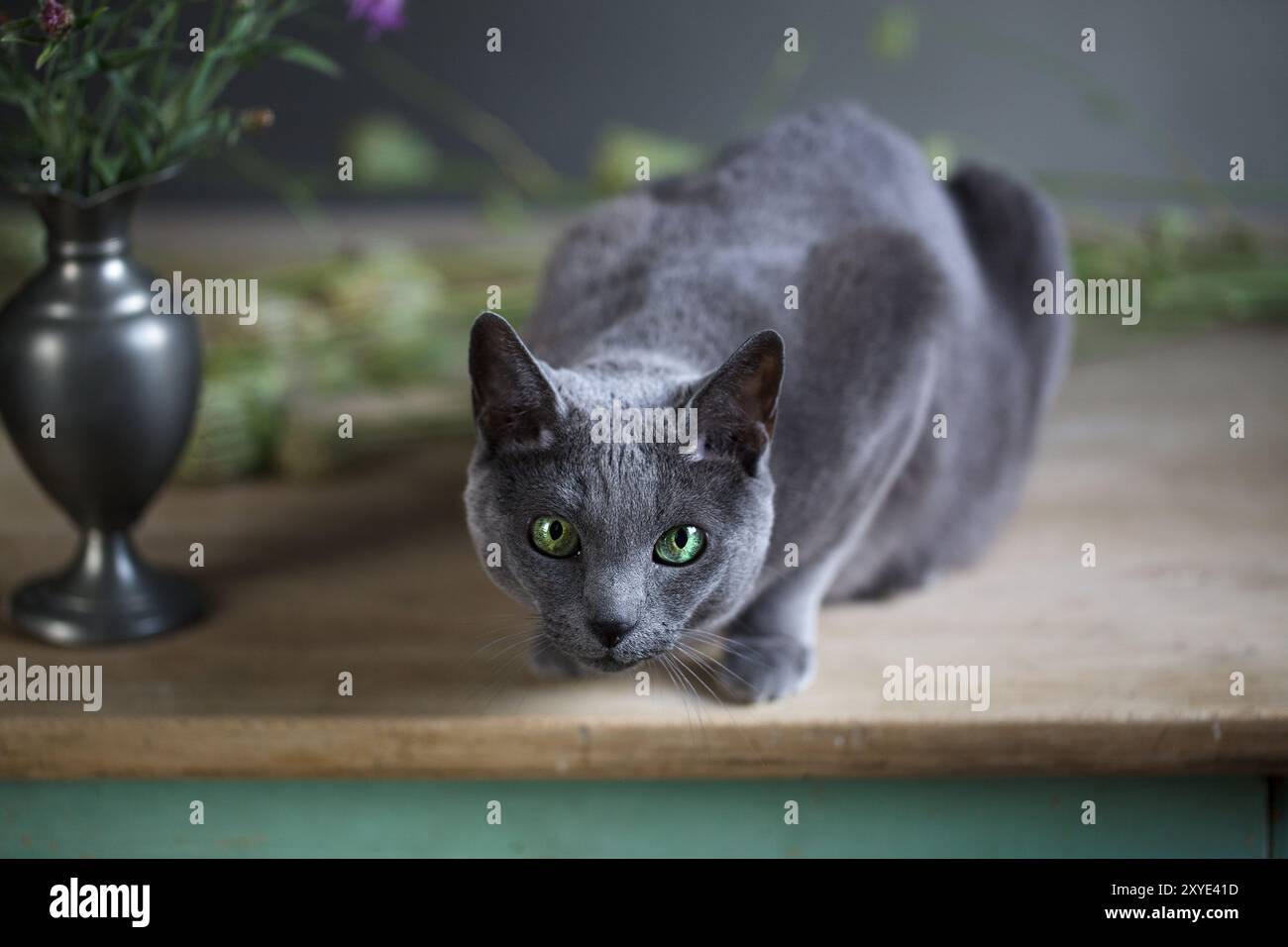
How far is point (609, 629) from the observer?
97cm

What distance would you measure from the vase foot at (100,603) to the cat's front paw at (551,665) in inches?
13.0

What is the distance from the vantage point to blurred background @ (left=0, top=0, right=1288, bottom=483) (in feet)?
6.61

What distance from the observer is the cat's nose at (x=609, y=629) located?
3.18 feet

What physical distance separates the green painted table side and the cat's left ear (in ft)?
0.94

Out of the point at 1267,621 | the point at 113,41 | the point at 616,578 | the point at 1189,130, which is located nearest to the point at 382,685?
the point at 616,578

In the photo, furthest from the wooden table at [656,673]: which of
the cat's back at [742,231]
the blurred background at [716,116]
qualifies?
the blurred background at [716,116]

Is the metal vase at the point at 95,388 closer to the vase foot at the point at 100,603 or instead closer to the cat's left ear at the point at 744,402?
the vase foot at the point at 100,603

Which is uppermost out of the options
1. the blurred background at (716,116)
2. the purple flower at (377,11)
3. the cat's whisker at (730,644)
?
the blurred background at (716,116)

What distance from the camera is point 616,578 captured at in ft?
3.20

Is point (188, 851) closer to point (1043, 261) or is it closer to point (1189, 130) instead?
point (1043, 261)

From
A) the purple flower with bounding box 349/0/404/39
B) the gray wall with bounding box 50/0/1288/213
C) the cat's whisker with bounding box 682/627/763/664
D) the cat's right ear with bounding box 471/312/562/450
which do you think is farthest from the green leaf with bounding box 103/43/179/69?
the gray wall with bounding box 50/0/1288/213

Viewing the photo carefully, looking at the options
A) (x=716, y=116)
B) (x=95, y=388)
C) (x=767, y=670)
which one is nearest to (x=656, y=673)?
(x=767, y=670)

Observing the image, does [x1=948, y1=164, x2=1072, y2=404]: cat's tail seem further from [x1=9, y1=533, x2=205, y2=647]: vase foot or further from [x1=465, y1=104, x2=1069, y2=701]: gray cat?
[x1=9, y1=533, x2=205, y2=647]: vase foot
